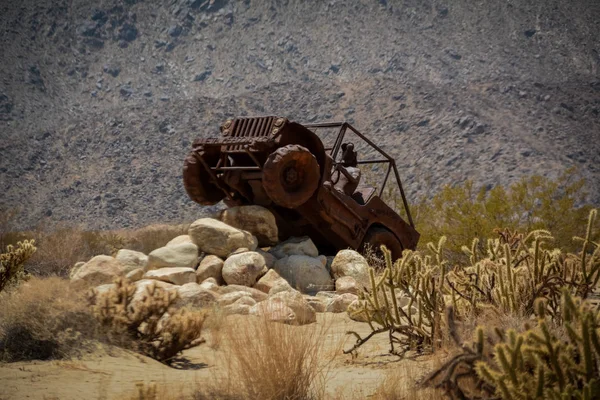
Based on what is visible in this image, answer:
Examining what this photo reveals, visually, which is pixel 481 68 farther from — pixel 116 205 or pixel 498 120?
pixel 116 205

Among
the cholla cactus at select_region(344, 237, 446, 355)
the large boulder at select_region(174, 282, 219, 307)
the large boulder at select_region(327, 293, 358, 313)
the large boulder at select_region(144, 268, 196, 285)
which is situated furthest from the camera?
the large boulder at select_region(144, 268, 196, 285)

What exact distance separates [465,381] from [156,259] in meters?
7.29

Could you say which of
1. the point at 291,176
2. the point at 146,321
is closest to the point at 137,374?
the point at 146,321

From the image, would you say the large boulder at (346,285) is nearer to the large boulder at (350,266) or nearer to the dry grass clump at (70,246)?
the large boulder at (350,266)

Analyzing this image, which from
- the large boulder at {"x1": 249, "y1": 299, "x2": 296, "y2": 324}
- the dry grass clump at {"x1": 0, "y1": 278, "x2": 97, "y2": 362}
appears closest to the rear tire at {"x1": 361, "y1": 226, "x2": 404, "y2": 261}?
the large boulder at {"x1": 249, "y1": 299, "x2": 296, "y2": 324}

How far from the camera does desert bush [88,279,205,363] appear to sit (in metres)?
6.32

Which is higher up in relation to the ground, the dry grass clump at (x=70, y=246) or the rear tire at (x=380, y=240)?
the rear tire at (x=380, y=240)

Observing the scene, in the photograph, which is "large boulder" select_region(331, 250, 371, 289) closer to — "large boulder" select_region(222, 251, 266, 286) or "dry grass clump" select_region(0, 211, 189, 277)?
"large boulder" select_region(222, 251, 266, 286)

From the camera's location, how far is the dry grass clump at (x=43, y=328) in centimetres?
585

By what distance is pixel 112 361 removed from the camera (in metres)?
5.75

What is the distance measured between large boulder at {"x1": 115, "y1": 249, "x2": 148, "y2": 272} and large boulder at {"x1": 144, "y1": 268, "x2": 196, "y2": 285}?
0.58 meters

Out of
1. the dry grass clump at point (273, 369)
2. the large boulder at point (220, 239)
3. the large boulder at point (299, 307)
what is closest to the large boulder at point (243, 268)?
the large boulder at point (220, 239)

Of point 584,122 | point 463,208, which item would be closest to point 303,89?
point 584,122

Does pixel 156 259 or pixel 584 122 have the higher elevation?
pixel 584 122
